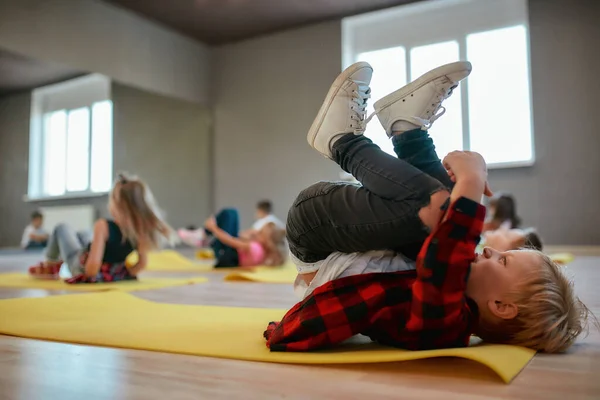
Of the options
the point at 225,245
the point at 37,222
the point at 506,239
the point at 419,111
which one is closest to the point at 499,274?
the point at 419,111

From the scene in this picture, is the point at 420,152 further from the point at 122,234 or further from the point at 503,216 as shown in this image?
the point at 503,216

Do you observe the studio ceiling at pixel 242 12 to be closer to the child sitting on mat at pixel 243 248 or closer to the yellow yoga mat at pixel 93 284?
the child sitting on mat at pixel 243 248

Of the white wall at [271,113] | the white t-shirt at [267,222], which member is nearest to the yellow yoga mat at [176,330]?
the white t-shirt at [267,222]

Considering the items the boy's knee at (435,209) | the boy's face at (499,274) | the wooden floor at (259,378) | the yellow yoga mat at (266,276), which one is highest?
the boy's knee at (435,209)

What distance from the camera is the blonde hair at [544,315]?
1.12 meters

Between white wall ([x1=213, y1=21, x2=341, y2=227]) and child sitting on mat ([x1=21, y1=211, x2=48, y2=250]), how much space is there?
238 centimetres

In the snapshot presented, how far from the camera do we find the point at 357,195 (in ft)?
4.02

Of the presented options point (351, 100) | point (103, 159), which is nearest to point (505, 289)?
point (351, 100)

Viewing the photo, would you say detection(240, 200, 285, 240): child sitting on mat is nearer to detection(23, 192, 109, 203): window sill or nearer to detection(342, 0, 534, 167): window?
detection(23, 192, 109, 203): window sill

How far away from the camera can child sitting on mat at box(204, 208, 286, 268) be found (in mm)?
4062

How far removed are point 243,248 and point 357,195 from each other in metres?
2.86

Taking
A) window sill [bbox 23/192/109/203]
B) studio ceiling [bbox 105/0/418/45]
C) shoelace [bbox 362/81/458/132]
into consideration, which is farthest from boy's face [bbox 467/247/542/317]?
studio ceiling [bbox 105/0/418/45]

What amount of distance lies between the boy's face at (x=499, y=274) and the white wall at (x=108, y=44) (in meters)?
5.10

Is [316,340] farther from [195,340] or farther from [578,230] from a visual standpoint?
[578,230]
